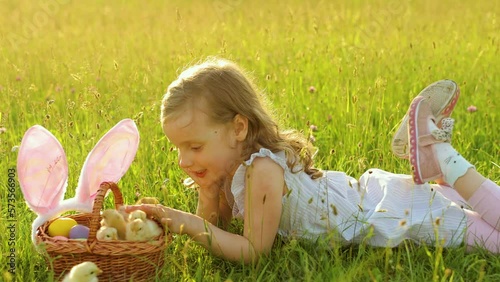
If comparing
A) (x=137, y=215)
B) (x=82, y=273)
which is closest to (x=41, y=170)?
(x=137, y=215)

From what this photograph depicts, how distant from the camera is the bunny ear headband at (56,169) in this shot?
2.77 meters

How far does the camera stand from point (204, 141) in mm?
2830

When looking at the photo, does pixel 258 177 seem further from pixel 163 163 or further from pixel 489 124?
pixel 489 124

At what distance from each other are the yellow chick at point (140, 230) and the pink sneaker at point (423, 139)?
44.4 inches

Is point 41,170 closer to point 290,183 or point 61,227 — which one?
point 61,227

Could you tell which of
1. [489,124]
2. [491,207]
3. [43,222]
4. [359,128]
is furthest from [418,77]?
[43,222]

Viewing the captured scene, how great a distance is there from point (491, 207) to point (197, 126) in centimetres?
124

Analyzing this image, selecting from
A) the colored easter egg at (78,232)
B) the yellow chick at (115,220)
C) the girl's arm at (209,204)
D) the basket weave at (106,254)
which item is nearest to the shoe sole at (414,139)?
the girl's arm at (209,204)

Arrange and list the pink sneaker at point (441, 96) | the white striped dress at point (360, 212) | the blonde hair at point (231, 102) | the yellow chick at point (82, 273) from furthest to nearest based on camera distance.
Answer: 1. the pink sneaker at point (441, 96)
2. the white striped dress at point (360, 212)
3. the blonde hair at point (231, 102)
4. the yellow chick at point (82, 273)

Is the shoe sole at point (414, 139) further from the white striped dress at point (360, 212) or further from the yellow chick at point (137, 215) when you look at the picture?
the yellow chick at point (137, 215)

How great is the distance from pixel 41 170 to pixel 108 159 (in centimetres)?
26

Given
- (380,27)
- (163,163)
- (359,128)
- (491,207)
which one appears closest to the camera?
(491,207)

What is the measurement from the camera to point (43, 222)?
282cm

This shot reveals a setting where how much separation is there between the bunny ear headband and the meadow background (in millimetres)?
236
